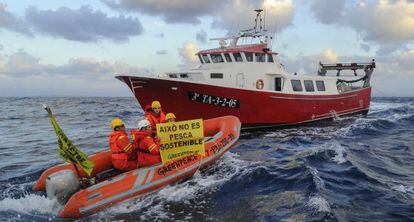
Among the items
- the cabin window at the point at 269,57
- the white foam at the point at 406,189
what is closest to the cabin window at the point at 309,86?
the cabin window at the point at 269,57

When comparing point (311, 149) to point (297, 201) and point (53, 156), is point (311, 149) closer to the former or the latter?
point (297, 201)

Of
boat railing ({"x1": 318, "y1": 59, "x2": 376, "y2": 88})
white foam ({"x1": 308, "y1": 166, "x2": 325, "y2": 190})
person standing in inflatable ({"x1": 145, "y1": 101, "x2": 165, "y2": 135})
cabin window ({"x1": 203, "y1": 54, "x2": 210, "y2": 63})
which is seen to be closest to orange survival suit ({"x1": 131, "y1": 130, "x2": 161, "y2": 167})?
person standing in inflatable ({"x1": 145, "y1": 101, "x2": 165, "y2": 135})

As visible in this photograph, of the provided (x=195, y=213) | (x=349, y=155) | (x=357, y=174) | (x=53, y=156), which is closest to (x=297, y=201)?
(x=195, y=213)

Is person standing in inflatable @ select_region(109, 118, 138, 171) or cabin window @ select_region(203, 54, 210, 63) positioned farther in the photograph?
cabin window @ select_region(203, 54, 210, 63)

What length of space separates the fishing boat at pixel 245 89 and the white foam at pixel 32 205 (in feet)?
26.9

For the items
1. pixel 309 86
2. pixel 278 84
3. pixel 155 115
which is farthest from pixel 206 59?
pixel 155 115

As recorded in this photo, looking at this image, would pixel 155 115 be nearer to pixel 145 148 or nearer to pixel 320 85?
pixel 145 148

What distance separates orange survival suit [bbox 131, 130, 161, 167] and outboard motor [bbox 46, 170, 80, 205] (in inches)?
58.6

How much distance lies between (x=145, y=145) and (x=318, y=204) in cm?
389

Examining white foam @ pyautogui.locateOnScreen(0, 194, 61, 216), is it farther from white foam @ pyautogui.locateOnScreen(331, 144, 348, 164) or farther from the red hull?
the red hull

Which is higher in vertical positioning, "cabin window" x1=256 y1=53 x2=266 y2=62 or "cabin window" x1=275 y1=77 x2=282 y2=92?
"cabin window" x1=256 y1=53 x2=266 y2=62

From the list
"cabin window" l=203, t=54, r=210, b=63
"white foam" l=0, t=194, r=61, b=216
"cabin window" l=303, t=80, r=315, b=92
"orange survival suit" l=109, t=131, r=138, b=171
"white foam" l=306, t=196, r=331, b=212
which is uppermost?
"cabin window" l=203, t=54, r=210, b=63

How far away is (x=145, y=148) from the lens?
335 inches

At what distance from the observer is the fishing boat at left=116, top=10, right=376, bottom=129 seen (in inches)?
614
